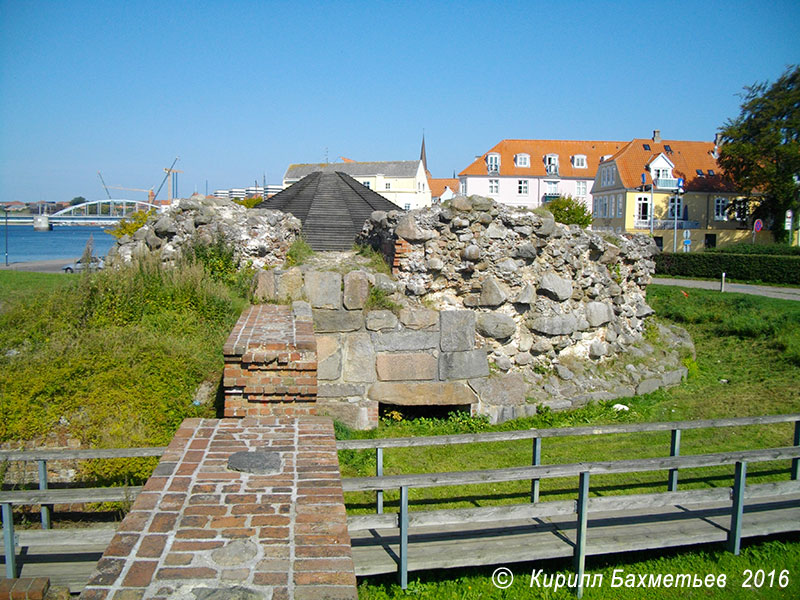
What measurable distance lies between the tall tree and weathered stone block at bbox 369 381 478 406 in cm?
3966

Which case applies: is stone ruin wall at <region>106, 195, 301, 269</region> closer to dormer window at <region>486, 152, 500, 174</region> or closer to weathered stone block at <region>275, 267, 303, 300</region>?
weathered stone block at <region>275, 267, 303, 300</region>

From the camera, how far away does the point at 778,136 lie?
4025 centimetres

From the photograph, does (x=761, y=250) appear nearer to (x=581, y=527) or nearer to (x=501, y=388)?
(x=501, y=388)

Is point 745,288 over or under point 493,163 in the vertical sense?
under

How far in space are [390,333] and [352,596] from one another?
21.3ft

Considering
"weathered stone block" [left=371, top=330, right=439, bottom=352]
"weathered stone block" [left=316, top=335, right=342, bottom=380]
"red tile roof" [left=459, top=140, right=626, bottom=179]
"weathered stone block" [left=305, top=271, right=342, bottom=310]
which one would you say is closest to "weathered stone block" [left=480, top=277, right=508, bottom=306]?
"weathered stone block" [left=371, top=330, right=439, bottom=352]

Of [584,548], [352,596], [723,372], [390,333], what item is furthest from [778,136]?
[352,596]

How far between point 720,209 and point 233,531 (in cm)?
5289

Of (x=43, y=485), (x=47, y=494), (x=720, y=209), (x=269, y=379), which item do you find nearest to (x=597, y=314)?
(x=269, y=379)

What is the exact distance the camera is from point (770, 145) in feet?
132

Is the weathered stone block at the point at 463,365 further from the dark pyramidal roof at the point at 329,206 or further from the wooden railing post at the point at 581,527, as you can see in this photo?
the dark pyramidal roof at the point at 329,206

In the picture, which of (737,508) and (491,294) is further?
(491,294)

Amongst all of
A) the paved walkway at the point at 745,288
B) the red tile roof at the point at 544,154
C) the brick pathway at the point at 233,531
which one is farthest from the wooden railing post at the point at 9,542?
the red tile roof at the point at 544,154

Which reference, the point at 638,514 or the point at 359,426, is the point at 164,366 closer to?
the point at 359,426
